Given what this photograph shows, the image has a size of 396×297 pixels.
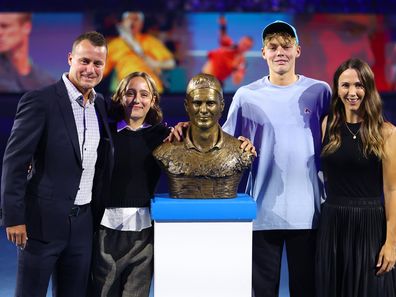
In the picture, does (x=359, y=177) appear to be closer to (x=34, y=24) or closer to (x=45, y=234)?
(x=45, y=234)

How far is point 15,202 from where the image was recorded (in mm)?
3061

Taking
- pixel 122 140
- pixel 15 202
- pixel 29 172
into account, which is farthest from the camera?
pixel 122 140

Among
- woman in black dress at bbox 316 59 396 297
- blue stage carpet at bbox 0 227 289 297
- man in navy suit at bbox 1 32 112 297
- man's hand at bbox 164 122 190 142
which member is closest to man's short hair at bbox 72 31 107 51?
man in navy suit at bbox 1 32 112 297

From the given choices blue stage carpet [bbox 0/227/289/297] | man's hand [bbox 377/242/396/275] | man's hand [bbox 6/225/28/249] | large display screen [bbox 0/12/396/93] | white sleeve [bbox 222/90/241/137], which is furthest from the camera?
large display screen [bbox 0/12/396/93]

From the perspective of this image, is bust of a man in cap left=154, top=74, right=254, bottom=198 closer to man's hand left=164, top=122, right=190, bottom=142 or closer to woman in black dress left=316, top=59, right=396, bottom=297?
man's hand left=164, top=122, right=190, bottom=142

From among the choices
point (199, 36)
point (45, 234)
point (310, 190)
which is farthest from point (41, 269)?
point (199, 36)

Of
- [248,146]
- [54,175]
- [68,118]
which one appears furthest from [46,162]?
[248,146]

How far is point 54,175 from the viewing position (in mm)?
3184

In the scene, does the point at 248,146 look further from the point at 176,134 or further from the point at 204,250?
the point at 204,250

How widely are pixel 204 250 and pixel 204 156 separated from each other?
0.57 metres

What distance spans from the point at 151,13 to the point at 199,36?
1.01 m

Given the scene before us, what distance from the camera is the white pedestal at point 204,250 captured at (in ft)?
11.0

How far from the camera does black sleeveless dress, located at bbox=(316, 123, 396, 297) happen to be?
11.0ft

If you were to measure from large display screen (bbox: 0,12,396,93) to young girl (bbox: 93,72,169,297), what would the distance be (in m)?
7.23
